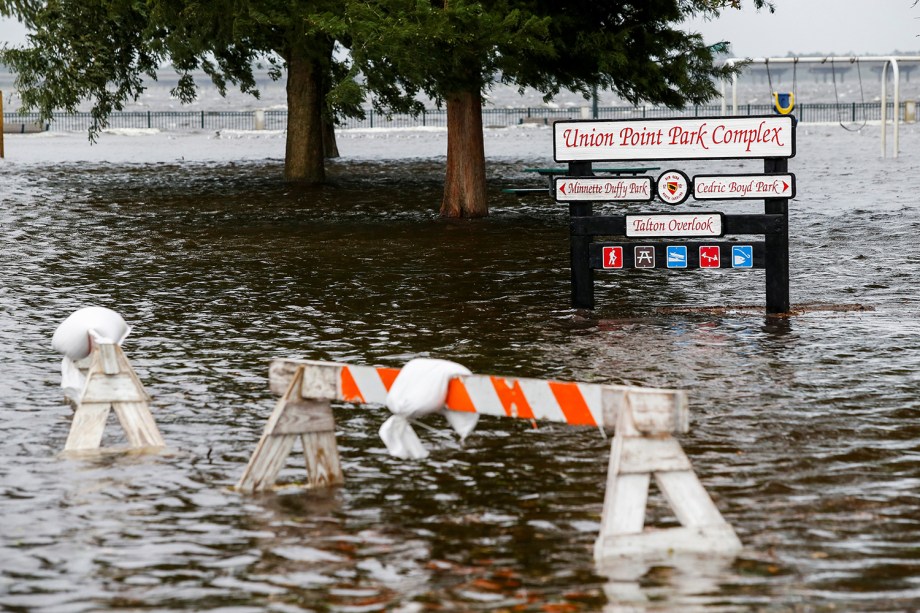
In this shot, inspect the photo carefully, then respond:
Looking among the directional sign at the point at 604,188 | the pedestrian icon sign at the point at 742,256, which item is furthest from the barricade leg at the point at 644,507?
the directional sign at the point at 604,188

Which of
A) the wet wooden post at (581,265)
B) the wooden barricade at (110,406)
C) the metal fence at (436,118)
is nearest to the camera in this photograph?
the wooden barricade at (110,406)

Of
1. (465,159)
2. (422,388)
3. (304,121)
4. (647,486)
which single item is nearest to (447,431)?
(422,388)

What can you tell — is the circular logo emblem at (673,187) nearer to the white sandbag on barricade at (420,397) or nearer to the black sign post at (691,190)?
the black sign post at (691,190)

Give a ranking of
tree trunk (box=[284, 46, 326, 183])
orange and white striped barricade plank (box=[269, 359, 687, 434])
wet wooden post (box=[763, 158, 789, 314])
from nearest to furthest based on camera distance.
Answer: orange and white striped barricade plank (box=[269, 359, 687, 434]) < wet wooden post (box=[763, 158, 789, 314]) < tree trunk (box=[284, 46, 326, 183])

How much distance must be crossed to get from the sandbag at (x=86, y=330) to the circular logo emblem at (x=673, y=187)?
571 centimetres

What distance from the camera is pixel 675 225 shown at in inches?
538

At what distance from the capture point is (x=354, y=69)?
71.2ft

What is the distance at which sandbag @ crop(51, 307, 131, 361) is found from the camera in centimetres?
949

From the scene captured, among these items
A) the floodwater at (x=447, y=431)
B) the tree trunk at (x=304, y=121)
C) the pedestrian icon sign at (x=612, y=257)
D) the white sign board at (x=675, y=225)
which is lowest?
the floodwater at (x=447, y=431)

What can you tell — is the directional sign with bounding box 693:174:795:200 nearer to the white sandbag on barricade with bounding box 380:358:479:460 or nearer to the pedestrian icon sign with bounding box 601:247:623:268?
the pedestrian icon sign with bounding box 601:247:623:268

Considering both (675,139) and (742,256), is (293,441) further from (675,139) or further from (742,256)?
(742,256)

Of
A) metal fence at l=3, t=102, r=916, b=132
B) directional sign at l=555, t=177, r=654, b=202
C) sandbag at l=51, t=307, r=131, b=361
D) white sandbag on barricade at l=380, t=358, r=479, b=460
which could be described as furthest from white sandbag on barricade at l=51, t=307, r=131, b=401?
metal fence at l=3, t=102, r=916, b=132

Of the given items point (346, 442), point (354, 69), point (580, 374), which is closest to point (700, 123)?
point (580, 374)

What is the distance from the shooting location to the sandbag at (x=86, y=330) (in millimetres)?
9492
